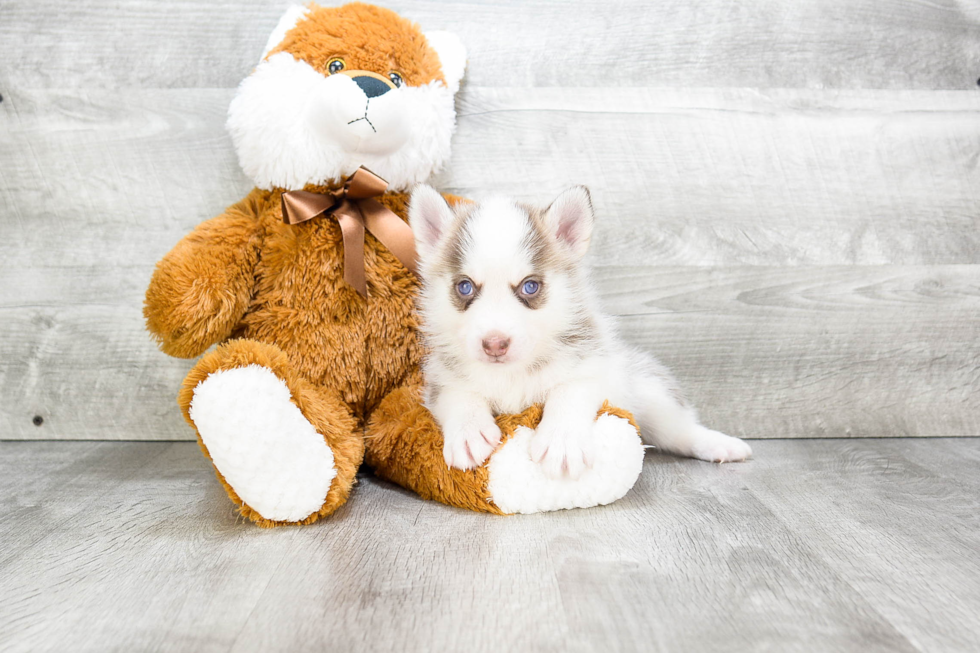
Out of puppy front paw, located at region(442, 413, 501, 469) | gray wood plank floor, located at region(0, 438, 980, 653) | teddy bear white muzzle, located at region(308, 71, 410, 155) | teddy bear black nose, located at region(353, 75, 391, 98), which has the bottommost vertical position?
gray wood plank floor, located at region(0, 438, 980, 653)

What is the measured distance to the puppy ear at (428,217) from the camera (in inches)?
48.4

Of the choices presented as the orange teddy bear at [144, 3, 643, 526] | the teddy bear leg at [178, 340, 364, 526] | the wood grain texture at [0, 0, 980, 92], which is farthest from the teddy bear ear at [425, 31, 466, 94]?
the teddy bear leg at [178, 340, 364, 526]

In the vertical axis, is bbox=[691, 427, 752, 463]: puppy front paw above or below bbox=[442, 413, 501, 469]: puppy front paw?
below

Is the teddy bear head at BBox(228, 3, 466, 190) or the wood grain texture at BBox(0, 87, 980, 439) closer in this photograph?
the teddy bear head at BBox(228, 3, 466, 190)

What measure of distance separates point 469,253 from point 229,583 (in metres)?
0.61

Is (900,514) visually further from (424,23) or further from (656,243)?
(424,23)

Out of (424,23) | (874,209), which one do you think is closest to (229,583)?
(424,23)

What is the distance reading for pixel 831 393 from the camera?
5.51 ft

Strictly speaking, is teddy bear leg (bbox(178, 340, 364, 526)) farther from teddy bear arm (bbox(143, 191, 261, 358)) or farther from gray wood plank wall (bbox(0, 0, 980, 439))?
gray wood plank wall (bbox(0, 0, 980, 439))

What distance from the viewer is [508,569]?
38.0 inches

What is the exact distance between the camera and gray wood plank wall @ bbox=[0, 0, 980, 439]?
62.6 inches

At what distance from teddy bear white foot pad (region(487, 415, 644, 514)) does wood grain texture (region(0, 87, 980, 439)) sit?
21.5 inches

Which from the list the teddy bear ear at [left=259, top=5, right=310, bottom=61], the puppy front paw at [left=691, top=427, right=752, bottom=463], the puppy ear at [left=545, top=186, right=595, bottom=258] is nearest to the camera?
the puppy ear at [left=545, top=186, right=595, bottom=258]

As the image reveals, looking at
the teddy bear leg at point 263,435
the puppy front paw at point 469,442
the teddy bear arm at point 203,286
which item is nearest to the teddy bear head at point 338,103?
the teddy bear arm at point 203,286
